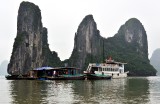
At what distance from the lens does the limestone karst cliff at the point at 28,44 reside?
374ft

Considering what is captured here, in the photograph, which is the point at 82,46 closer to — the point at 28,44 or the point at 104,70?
the point at 28,44

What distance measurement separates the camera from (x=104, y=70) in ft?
227

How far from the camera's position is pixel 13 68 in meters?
112

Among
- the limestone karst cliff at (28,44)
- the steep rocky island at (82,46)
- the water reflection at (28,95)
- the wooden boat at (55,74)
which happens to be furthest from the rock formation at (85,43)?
the water reflection at (28,95)


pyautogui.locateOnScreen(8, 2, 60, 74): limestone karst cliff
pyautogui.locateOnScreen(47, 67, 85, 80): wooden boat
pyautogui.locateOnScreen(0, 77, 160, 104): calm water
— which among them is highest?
pyautogui.locateOnScreen(8, 2, 60, 74): limestone karst cliff

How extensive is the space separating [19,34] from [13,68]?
45.9 ft

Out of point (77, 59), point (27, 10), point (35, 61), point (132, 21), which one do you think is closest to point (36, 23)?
point (27, 10)

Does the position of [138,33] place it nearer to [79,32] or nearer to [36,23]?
[79,32]

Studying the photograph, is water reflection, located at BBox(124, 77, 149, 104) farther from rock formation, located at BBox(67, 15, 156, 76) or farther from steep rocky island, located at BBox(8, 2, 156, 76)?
rock formation, located at BBox(67, 15, 156, 76)

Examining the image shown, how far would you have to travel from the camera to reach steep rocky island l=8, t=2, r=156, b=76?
380ft

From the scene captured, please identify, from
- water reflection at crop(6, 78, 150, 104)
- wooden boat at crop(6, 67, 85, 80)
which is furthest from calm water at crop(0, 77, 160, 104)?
wooden boat at crop(6, 67, 85, 80)

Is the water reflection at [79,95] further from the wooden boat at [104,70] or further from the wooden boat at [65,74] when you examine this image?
the wooden boat at [104,70]

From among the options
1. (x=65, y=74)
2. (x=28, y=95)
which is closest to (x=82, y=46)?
(x=65, y=74)

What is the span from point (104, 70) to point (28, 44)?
56386 mm
